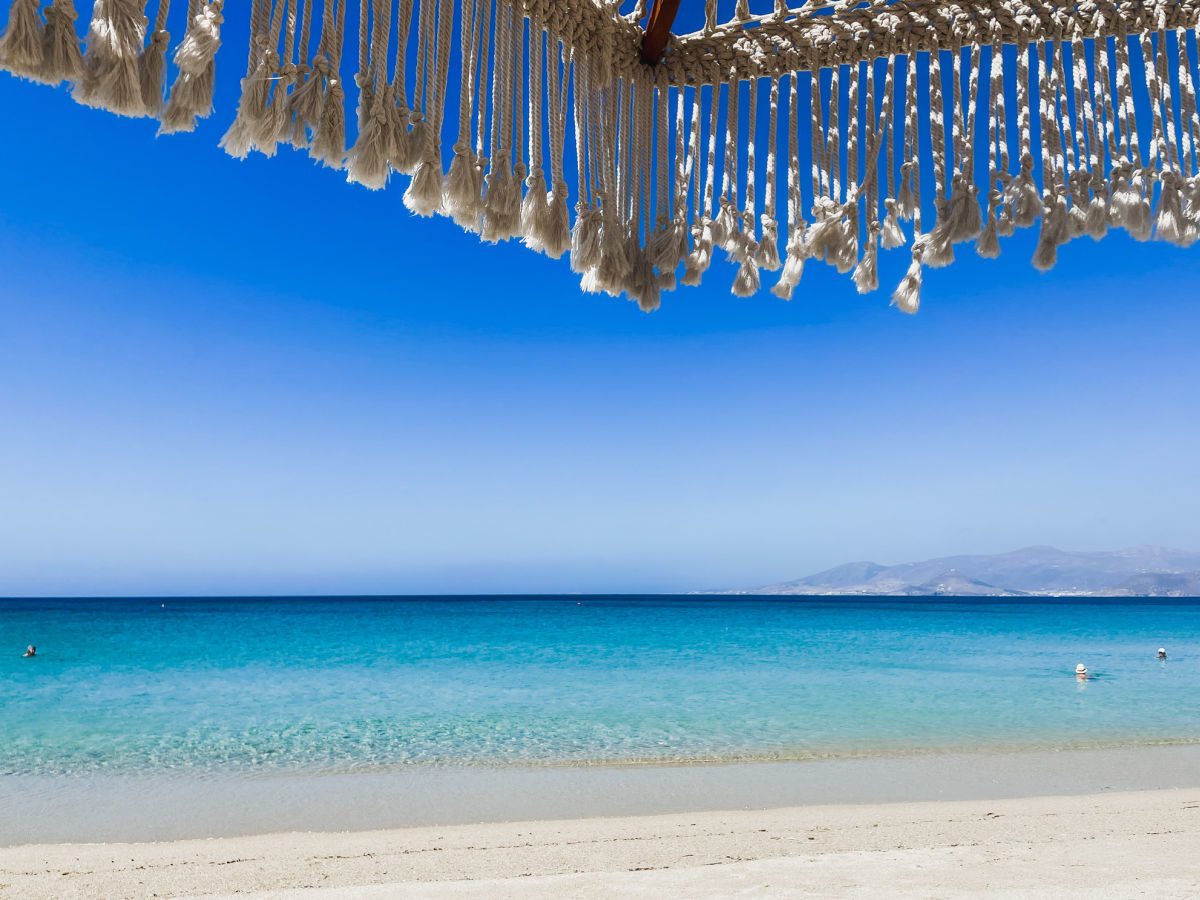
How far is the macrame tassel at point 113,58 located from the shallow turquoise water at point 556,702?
6.49 m

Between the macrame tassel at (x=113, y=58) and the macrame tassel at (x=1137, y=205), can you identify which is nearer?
the macrame tassel at (x=113, y=58)

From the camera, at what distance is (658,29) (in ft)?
4.80

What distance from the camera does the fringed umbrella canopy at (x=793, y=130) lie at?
1.17 metres

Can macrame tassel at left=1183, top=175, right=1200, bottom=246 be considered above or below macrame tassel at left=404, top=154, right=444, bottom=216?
above

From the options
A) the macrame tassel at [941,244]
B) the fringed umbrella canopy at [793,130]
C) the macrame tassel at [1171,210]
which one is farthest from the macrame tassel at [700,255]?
the macrame tassel at [1171,210]

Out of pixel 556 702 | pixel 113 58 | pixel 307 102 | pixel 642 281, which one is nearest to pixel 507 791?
pixel 556 702

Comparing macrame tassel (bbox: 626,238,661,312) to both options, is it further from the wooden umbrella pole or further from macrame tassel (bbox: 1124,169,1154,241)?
macrame tassel (bbox: 1124,169,1154,241)

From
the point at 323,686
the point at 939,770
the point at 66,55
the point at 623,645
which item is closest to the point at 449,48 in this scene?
the point at 66,55

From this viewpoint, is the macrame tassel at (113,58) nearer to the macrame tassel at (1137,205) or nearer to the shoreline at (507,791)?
the macrame tassel at (1137,205)

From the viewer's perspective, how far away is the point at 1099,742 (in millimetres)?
7426

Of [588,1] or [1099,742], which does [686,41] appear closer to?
[588,1]

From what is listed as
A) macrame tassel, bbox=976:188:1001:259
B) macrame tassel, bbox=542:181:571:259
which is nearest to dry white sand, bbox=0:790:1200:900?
macrame tassel, bbox=976:188:1001:259

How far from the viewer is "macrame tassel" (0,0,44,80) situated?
2.24ft

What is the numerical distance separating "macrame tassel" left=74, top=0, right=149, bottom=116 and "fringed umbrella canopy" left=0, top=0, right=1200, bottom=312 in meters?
0.31
